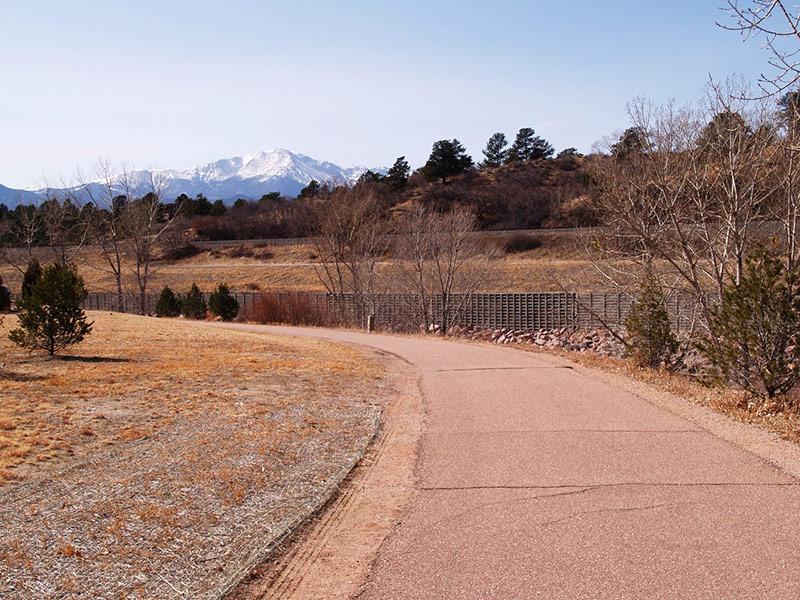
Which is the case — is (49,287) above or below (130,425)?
above

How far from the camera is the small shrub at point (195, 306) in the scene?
50.2m

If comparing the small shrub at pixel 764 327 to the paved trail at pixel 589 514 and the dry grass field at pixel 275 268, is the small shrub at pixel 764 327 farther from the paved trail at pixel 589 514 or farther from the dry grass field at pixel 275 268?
the dry grass field at pixel 275 268

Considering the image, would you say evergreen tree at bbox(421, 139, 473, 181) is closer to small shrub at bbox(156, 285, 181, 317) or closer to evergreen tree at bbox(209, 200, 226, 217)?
evergreen tree at bbox(209, 200, 226, 217)

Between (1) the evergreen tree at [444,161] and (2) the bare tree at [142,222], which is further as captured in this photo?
(1) the evergreen tree at [444,161]

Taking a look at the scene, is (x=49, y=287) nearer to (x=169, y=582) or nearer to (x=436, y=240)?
(x=169, y=582)

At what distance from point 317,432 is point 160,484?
3.26 meters

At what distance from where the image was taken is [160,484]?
7668 millimetres

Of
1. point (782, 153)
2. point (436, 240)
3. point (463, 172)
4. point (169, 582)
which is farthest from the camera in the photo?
point (463, 172)

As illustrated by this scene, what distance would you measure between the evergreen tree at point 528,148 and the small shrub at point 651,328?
106m

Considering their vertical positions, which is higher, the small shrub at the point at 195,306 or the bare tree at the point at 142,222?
the bare tree at the point at 142,222

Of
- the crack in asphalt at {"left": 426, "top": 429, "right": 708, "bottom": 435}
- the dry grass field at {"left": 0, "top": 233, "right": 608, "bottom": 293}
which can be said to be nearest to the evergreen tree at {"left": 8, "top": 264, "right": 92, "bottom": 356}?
the crack in asphalt at {"left": 426, "top": 429, "right": 708, "bottom": 435}

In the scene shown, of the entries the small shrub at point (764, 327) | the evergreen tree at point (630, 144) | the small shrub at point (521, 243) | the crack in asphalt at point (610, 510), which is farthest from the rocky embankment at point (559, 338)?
the small shrub at point (521, 243)

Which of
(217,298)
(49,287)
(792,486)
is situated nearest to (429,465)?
(792,486)

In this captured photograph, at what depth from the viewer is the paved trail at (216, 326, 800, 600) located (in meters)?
5.18
